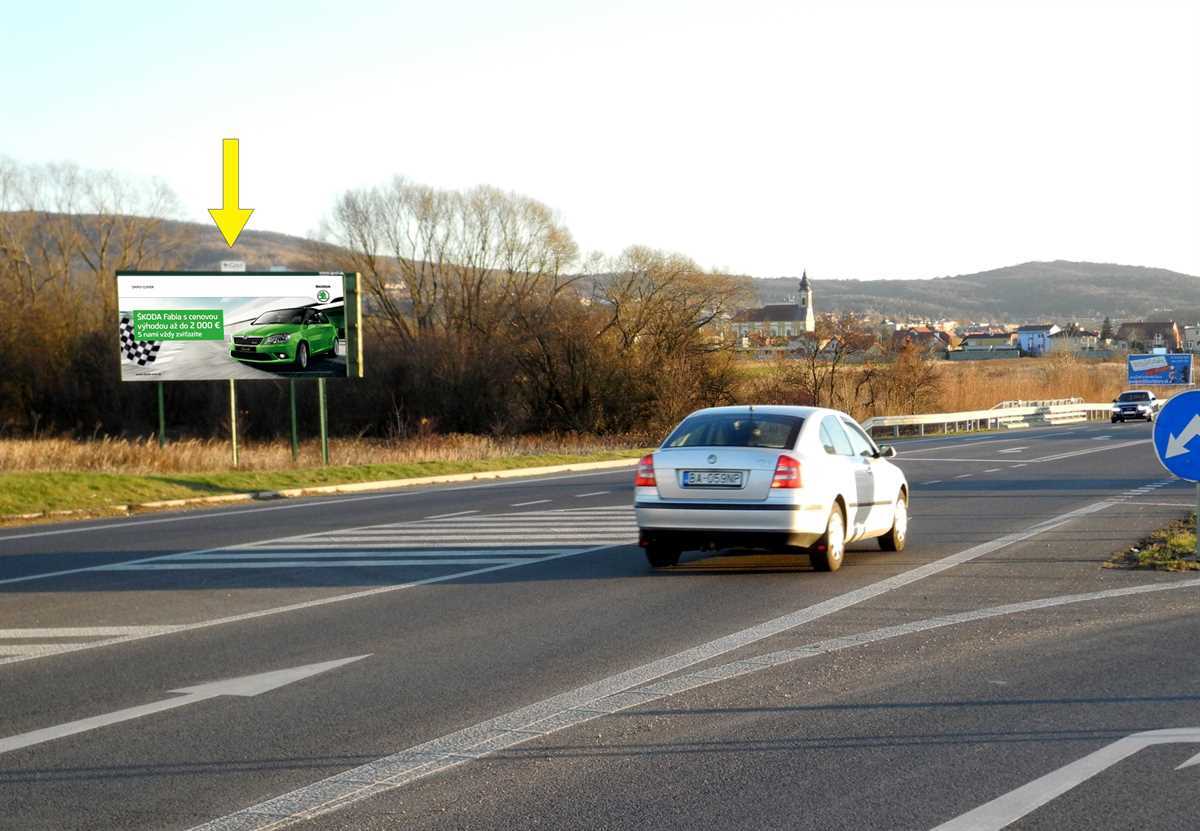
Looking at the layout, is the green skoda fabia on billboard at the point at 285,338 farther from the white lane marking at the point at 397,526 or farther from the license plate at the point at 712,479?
the license plate at the point at 712,479

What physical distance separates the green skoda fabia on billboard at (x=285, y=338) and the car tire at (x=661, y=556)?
70.9ft

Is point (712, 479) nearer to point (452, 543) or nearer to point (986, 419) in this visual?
point (452, 543)

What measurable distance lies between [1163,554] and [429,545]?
26.8 ft

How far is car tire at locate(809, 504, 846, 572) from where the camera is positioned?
13.0 m

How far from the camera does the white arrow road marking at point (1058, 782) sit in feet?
17.7

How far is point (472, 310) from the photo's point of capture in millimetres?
72375

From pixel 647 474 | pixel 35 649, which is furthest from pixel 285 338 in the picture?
pixel 35 649

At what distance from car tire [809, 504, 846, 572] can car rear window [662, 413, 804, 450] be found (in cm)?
88

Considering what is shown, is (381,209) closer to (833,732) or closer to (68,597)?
(68,597)

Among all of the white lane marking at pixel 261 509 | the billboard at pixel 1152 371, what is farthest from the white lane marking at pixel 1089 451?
the billboard at pixel 1152 371

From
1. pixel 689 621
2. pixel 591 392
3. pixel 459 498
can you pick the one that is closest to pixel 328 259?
pixel 591 392

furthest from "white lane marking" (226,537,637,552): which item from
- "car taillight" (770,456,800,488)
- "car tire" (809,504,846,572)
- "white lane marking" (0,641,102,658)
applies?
"white lane marking" (0,641,102,658)

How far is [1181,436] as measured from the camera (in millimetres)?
12523

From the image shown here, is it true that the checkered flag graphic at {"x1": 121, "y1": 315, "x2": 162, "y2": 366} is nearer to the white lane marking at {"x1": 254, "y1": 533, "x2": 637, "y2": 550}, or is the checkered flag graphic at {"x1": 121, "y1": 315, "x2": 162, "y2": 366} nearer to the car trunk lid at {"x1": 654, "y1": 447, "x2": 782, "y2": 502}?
the white lane marking at {"x1": 254, "y1": 533, "x2": 637, "y2": 550}
